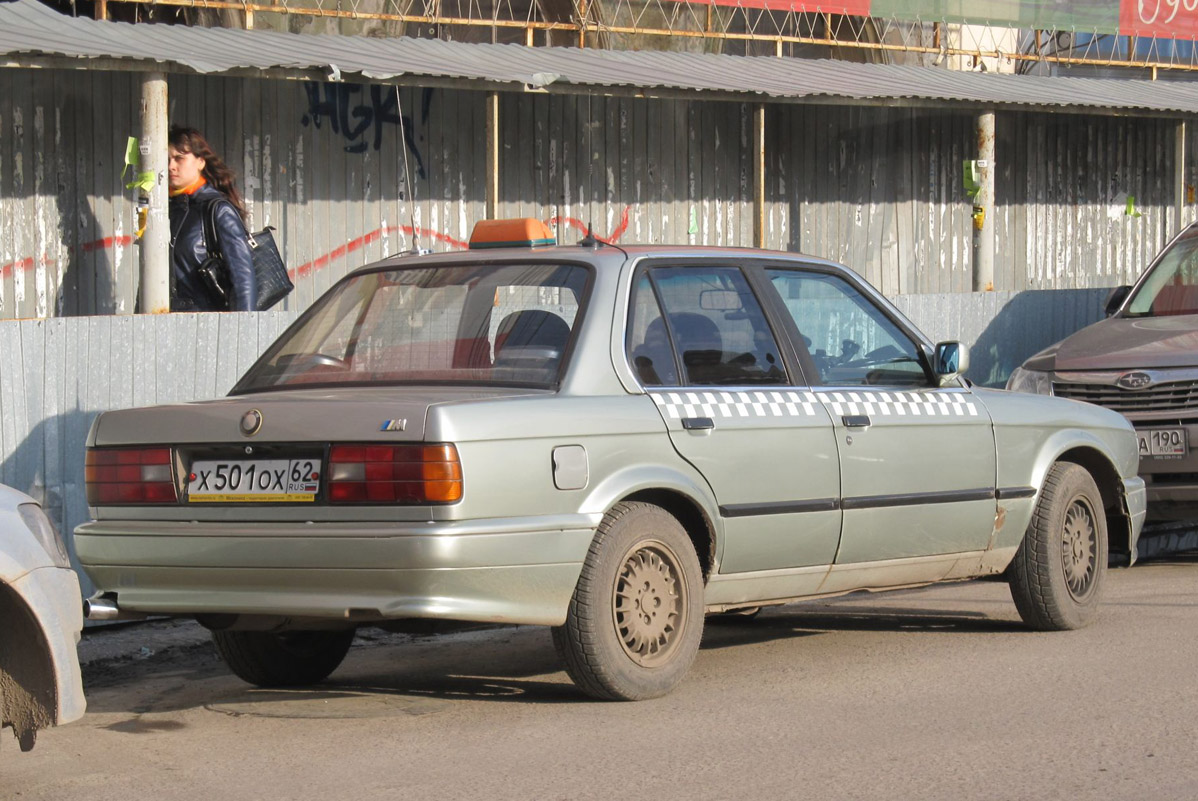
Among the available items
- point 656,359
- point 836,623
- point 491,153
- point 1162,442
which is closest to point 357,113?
point 491,153

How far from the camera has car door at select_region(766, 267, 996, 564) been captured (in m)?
6.93

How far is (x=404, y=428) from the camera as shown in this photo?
558cm

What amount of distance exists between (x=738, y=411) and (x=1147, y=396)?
4498 mm

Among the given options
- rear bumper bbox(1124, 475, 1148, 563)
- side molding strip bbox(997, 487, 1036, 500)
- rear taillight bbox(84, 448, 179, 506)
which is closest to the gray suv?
rear bumper bbox(1124, 475, 1148, 563)

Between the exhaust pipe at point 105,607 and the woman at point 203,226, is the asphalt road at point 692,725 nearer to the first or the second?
the exhaust pipe at point 105,607

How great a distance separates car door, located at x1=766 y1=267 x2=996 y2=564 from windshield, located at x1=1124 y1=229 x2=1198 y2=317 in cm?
450

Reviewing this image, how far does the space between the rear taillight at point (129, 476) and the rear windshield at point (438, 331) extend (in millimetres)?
610

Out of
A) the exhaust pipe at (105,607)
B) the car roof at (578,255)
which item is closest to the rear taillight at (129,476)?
the exhaust pipe at (105,607)

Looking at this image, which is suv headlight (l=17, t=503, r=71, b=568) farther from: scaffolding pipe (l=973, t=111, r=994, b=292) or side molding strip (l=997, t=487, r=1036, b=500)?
scaffolding pipe (l=973, t=111, r=994, b=292)

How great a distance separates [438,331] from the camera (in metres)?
6.43

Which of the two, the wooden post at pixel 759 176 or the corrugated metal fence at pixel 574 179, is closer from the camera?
the corrugated metal fence at pixel 574 179

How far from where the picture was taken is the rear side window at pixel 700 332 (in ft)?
21.2

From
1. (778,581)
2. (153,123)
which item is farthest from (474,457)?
(153,123)

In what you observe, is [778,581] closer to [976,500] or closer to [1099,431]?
[976,500]
